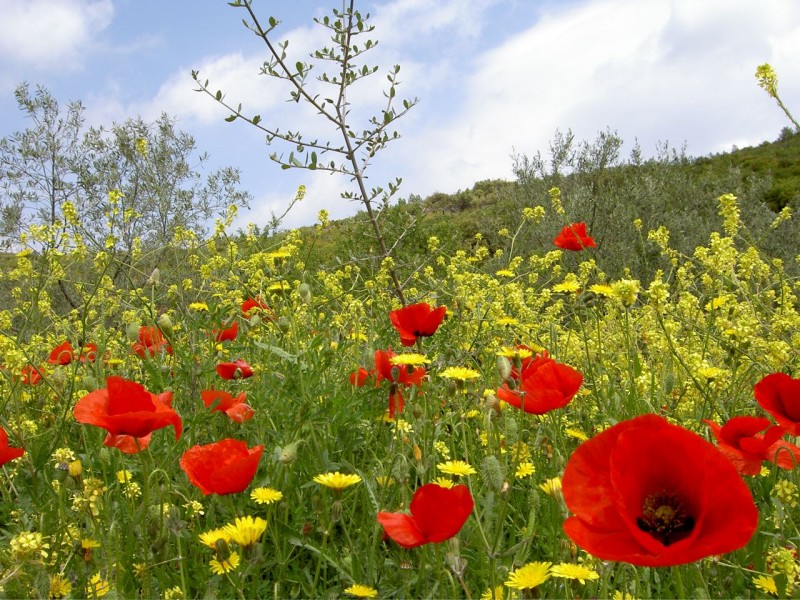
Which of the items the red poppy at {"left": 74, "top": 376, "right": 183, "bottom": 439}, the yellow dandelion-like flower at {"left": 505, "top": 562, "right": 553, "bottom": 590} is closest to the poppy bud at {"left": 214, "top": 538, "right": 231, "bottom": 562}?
the red poppy at {"left": 74, "top": 376, "right": 183, "bottom": 439}

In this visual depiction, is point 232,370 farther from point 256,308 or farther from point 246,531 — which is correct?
point 246,531

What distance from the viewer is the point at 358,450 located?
2.35 m

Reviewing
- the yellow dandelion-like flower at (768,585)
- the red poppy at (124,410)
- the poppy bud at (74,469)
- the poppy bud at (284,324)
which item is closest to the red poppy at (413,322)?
the poppy bud at (284,324)

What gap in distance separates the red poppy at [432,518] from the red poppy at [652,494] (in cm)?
29

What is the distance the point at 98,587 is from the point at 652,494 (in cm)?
126

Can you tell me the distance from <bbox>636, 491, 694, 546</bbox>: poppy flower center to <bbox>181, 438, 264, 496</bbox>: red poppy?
0.74 m

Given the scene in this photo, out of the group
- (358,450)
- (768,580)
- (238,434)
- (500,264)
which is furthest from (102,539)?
(500,264)

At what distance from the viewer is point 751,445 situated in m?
1.36

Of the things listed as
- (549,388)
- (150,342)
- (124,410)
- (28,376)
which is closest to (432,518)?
(549,388)

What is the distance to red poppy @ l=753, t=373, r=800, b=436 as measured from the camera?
1.37 meters

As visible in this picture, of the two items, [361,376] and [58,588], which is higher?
[361,376]

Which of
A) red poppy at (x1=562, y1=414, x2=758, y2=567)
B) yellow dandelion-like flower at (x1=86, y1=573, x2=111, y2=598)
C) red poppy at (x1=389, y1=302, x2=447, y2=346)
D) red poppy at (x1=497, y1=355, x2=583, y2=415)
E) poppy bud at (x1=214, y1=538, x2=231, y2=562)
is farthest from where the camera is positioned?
red poppy at (x1=389, y1=302, x2=447, y2=346)

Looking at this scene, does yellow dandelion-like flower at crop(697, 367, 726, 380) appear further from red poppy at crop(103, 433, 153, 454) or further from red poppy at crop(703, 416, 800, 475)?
red poppy at crop(103, 433, 153, 454)

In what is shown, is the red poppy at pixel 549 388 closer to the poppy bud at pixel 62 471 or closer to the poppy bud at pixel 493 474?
the poppy bud at pixel 493 474
